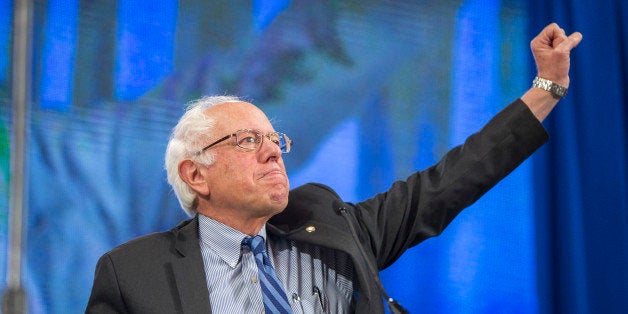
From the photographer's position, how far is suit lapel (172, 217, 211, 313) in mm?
1914

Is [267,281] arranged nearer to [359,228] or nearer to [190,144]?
[359,228]

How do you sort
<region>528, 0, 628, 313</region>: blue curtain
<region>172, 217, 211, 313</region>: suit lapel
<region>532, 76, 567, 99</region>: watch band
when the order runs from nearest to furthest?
<region>172, 217, 211, 313</region>: suit lapel
<region>532, 76, 567, 99</region>: watch band
<region>528, 0, 628, 313</region>: blue curtain

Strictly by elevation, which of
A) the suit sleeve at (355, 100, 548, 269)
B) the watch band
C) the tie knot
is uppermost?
the watch band

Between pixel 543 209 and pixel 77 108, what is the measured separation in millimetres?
1766

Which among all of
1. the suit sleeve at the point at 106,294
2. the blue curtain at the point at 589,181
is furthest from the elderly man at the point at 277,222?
the blue curtain at the point at 589,181

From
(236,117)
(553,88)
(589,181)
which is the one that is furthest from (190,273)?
(589,181)

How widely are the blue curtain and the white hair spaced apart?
144cm

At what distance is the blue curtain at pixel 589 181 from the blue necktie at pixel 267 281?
1.42 meters

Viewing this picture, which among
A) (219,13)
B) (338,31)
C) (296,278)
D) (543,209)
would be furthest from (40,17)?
(543,209)

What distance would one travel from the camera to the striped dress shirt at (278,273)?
1.98 meters

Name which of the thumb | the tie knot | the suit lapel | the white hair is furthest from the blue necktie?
the thumb

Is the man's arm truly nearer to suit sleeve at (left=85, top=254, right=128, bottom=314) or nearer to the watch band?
the watch band

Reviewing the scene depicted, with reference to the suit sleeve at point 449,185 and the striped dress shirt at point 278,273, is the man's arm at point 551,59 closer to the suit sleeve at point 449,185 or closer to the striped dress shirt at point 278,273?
the suit sleeve at point 449,185

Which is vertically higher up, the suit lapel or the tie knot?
the tie knot
